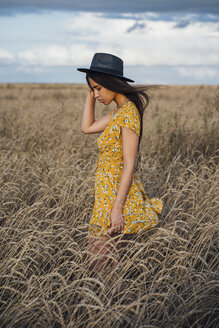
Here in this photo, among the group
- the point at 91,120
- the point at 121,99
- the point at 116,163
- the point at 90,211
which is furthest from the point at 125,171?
the point at 90,211

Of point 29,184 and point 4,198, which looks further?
point 29,184

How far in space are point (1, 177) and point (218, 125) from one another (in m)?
3.05

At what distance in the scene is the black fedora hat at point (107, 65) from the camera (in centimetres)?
196

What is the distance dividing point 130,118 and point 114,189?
17.3 inches

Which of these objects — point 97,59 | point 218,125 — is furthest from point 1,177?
point 218,125

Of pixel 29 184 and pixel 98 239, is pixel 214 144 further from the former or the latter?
pixel 98 239

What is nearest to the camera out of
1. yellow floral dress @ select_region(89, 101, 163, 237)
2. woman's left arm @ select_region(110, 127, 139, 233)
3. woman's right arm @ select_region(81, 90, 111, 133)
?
woman's left arm @ select_region(110, 127, 139, 233)

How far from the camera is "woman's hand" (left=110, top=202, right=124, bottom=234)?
6.34 ft

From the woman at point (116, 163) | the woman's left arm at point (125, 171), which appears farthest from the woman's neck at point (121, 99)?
the woman's left arm at point (125, 171)

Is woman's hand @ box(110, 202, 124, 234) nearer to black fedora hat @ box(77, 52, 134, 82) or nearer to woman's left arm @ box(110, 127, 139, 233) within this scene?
woman's left arm @ box(110, 127, 139, 233)

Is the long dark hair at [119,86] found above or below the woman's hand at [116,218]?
above

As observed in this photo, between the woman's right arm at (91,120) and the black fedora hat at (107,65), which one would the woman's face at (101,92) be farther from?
the woman's right arm at (91,120)

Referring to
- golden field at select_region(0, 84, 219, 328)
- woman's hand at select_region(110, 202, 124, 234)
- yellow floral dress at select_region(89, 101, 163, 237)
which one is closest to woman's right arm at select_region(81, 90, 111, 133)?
yellow floral dress at select_region(89, 101, 163, 237)

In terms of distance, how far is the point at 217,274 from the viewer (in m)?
1.92
